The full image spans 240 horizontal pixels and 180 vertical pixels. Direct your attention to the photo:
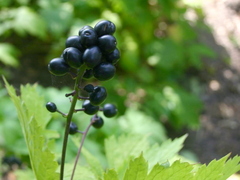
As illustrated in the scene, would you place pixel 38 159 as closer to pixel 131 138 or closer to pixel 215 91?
pixel 131 138

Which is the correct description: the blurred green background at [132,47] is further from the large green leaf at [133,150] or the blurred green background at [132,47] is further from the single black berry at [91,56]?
the single black berry at [91,56]

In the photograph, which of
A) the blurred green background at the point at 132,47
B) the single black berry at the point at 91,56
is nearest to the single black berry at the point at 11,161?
the single black berry at the point at 91,56

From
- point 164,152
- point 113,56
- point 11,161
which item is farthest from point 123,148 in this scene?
point 11,161

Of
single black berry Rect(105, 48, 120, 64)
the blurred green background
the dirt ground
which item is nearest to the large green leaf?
single black berry Rect(105, 48, 120, 64)

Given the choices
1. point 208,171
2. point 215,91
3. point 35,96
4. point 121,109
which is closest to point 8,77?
point 121,109

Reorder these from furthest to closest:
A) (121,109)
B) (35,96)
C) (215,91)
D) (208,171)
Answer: (215,91) < (121,109) < (35,96) < (208,171)

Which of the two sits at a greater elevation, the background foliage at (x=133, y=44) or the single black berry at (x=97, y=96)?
the background foliage at (x=133, y=44)
